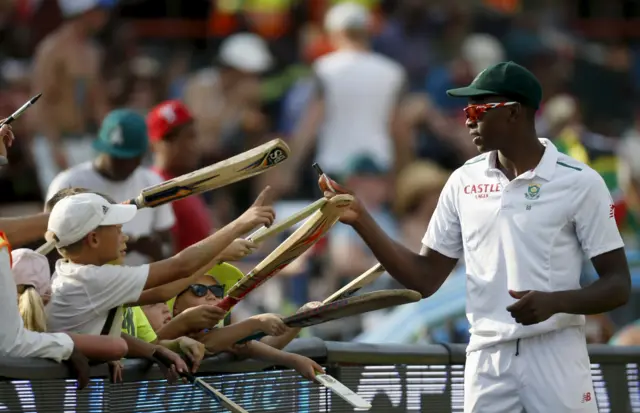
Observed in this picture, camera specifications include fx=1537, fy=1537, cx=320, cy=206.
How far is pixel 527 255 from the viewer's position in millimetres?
5648

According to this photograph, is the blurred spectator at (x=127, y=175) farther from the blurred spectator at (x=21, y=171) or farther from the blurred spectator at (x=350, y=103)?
the blurred spectator at (x=350, y=103)

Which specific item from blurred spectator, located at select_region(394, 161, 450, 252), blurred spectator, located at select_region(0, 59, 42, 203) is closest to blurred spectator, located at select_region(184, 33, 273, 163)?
Answer: blurred spectator, located at select_region(0, 59, 42, 203)

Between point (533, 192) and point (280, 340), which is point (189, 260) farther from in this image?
point (533, 192)

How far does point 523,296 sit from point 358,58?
7.23 metres

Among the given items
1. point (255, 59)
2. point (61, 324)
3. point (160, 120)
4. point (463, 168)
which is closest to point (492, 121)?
point (463, 168)

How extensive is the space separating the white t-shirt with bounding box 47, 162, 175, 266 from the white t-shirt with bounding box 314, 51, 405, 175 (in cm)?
364

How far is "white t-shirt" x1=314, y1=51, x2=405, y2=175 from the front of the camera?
40.6ft

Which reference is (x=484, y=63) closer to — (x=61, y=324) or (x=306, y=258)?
(x=306, y=258)

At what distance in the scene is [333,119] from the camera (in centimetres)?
1250

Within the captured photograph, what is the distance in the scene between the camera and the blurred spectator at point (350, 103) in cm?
1239

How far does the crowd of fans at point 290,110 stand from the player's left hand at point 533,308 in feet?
11.8

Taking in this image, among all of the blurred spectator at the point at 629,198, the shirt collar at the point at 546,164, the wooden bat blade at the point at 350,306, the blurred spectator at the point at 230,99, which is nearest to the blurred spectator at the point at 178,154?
the wooden bat blade at the point at 350,306

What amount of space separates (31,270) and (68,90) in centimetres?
663

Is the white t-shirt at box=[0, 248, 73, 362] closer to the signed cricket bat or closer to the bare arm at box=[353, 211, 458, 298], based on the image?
the signed cricket bat
